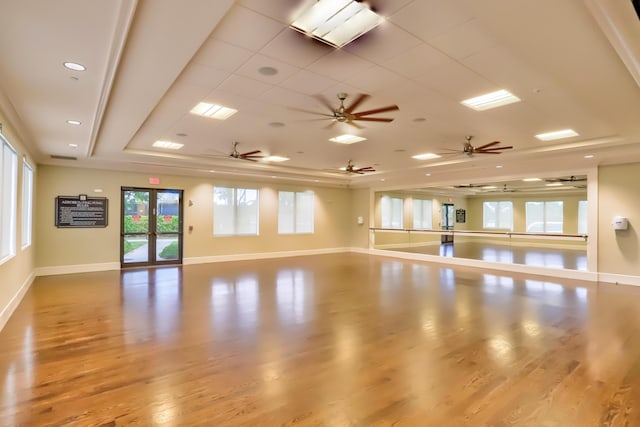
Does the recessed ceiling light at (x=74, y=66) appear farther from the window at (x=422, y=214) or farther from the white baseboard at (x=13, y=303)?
the window at (x=422, y=214)

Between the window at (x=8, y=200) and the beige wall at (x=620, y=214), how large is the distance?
415 inches

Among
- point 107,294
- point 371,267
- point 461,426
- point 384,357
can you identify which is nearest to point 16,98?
point 107,294

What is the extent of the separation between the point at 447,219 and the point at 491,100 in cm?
1368

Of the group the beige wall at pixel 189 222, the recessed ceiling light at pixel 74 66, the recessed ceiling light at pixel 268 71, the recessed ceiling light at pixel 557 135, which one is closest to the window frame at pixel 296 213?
the beige wall at pixel 189 222

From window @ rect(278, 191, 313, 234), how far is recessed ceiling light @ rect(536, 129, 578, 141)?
7724 mm

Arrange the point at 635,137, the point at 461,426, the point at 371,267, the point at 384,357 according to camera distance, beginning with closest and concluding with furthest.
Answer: the point at 461,426 < the point at 384,357 < the point at 635,137 < the point at 371,267

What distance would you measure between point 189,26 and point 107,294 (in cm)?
517

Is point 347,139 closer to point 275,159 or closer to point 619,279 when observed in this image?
point 275,159

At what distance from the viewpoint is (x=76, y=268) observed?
326 inches

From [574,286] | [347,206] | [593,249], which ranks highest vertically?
[347,206]

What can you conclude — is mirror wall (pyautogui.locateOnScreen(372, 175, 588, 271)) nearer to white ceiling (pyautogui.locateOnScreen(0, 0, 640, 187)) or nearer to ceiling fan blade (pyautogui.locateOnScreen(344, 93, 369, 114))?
white ceiling (pyautogui.locateOnScreen(0, 0, 640, 187))

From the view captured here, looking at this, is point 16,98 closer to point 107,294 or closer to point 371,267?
point 107,294

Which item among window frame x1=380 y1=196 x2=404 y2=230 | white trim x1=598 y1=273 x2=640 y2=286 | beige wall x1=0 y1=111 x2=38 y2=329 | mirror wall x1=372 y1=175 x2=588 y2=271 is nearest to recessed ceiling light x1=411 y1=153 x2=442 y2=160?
white trim x1=598 y1=273 x2=640 y2=286

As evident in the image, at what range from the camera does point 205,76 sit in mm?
3686
